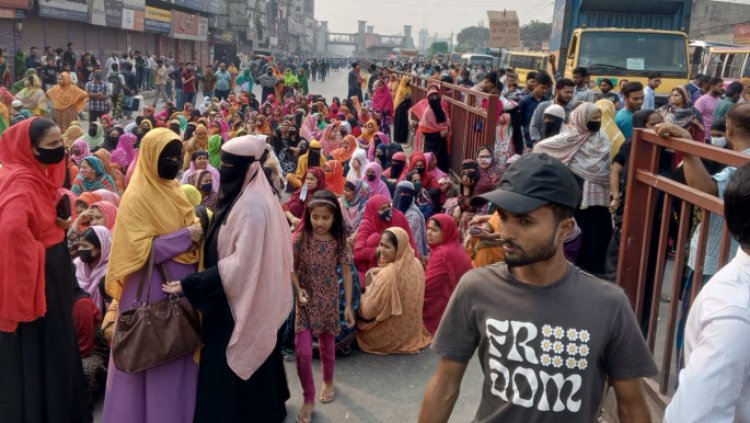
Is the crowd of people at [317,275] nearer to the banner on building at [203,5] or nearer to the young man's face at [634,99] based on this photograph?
the young man's face at [634,99]

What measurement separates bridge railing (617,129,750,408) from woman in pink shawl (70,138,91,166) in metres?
7.23

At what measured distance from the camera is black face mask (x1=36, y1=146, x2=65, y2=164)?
131 inches

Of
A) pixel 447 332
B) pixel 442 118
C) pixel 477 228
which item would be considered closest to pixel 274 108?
pixel 442 118

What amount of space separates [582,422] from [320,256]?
2440 millimetres

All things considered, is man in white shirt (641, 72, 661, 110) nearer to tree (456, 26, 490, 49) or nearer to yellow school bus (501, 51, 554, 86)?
yellow school bus (501, 51, 554, 86)

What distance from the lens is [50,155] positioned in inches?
132

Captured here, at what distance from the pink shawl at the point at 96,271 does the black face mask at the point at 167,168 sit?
1359 millimetres

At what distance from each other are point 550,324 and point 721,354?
1.49 feet

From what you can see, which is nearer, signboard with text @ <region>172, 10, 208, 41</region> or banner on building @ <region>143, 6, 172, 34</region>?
banner on building @ <region>143, 6, 172, 34</region>

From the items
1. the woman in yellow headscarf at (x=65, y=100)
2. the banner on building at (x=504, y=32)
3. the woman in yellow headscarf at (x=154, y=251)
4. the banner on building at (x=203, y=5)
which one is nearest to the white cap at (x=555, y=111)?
the woman in yellow headscarf at (x=154, y=251)

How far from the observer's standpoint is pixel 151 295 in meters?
3.22

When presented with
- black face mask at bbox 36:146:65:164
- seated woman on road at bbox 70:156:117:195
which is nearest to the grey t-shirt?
black face mask at bbox 36:146:65:164

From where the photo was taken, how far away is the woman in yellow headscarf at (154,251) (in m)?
3.14

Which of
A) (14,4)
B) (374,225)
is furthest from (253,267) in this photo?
(14,4)
